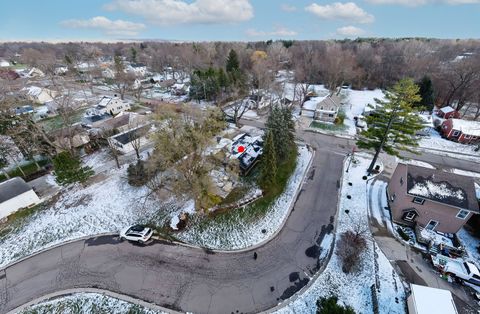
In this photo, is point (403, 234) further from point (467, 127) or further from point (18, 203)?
point (18, 203)

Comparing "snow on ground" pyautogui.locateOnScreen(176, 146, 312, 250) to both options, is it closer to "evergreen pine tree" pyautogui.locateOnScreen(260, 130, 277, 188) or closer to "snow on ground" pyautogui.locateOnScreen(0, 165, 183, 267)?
"evergreen pine tree" pyautogui.locateOnScreen(260, 130, 277, 188)

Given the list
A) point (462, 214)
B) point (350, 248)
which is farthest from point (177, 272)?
point (462, 214)

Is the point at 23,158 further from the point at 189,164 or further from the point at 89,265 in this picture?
the point at 189,164

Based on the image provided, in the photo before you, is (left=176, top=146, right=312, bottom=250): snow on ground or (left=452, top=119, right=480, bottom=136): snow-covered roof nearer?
(left=176, top=146, right=312, bottom=250): snow on ground

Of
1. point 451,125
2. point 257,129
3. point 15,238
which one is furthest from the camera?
point 257,129

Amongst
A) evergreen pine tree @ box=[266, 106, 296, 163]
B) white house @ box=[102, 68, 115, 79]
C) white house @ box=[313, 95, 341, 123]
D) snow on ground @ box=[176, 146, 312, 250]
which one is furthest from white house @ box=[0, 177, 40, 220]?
white house @ box=[102, 68, 115, 79]

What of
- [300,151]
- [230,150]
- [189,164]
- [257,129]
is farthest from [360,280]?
[257,129]

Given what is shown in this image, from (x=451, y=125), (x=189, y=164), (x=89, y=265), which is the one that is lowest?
(x=89, y=265)
